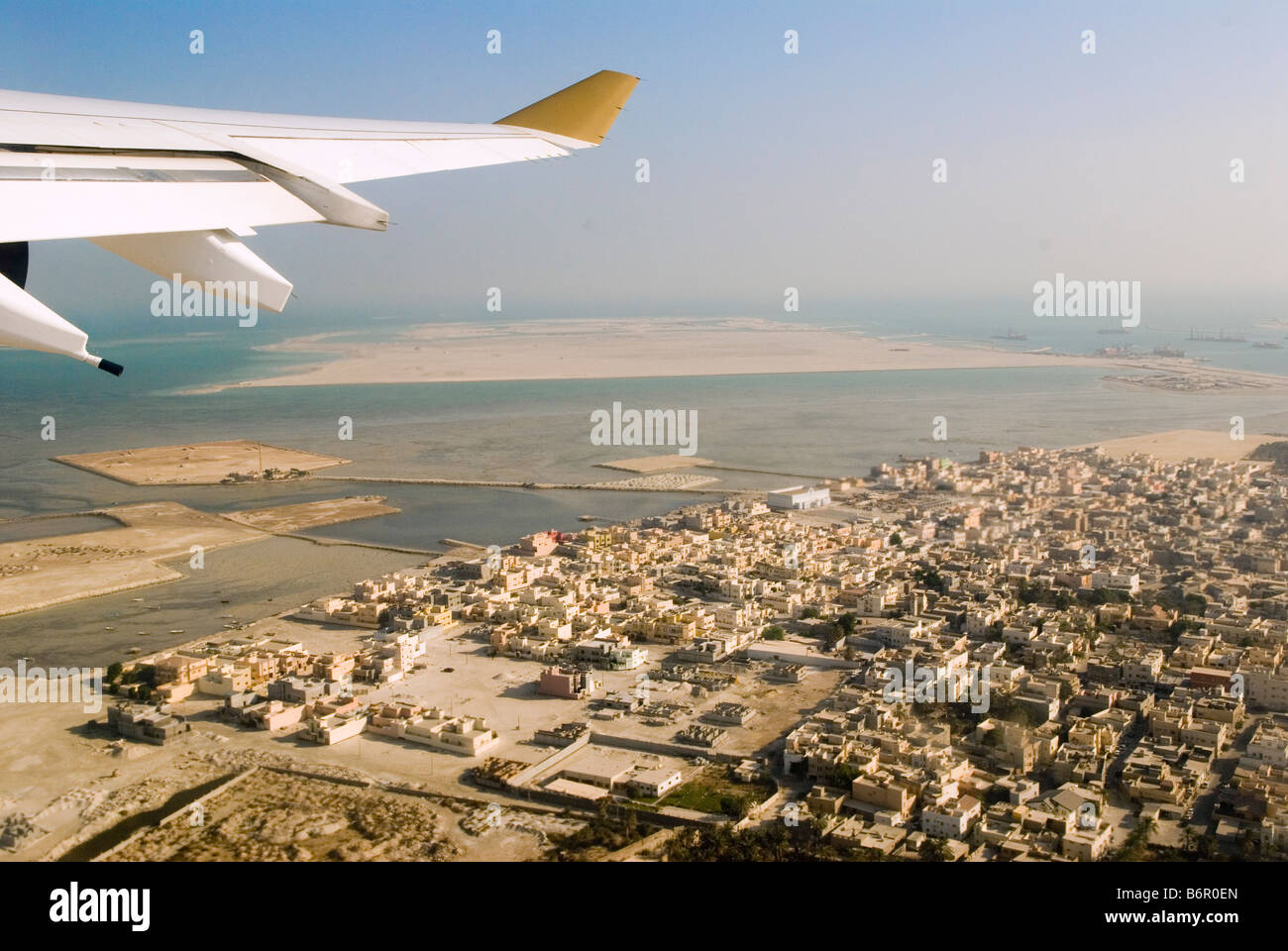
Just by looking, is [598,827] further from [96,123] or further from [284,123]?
[96,123]

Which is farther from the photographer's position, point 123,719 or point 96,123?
point 123,719

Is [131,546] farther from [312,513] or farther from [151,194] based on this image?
[151,194]

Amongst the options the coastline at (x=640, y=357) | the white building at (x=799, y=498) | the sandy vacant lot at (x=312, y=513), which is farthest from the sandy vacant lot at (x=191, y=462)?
the coastline at (x=640, y=357)

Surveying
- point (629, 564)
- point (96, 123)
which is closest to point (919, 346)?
point (629, 564)

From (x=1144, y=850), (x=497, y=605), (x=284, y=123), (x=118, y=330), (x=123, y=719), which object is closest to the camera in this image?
(x=284, y=123)

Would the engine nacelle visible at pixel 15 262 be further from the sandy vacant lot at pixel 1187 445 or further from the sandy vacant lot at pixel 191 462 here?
the sandy vacant lot at pixel 1187 445
